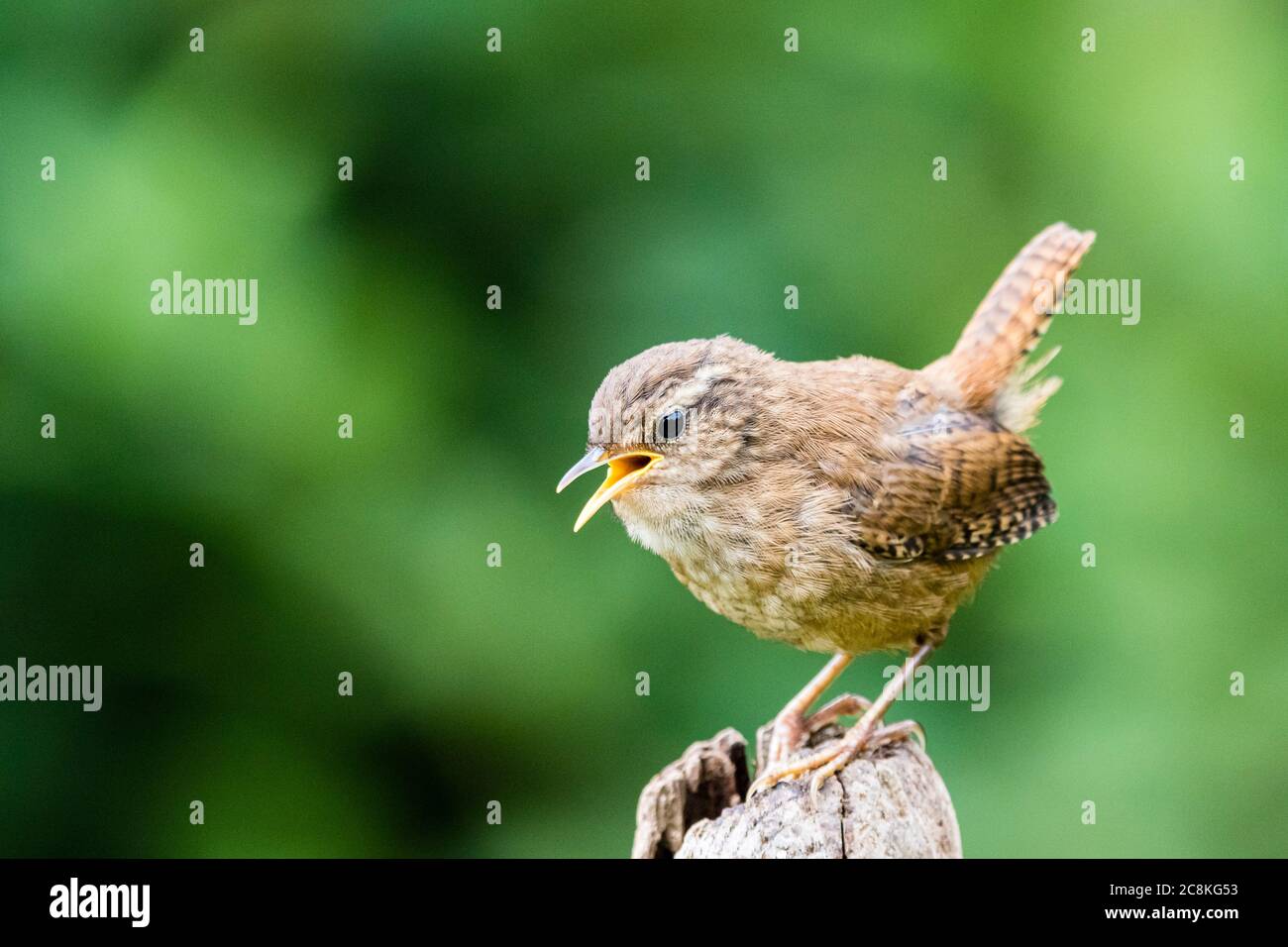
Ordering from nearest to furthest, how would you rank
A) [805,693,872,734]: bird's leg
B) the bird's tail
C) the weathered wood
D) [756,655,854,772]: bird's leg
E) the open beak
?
the weathered wood
the open beak
[756,655,854,772]: bird's leg
[805,693,872,734]: bird's leg
the bird's tail

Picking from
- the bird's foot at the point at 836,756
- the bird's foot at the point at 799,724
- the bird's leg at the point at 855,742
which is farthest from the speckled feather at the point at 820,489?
the bird's foot at the point at 799,724

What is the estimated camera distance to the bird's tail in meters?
4.60

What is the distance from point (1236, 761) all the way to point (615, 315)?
2609 millimetres

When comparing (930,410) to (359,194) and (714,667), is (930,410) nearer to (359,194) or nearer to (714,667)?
(714,667)

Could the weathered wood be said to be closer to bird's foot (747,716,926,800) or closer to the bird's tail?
bird's foot (747,716,926,800)

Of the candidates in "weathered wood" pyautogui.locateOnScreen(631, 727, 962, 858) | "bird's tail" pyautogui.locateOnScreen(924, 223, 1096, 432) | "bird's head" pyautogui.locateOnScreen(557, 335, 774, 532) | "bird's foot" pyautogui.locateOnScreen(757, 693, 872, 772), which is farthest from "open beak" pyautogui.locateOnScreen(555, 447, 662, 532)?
"bird's tail" pyautogui.locateOnScreen(924, 223, 1096, 432)

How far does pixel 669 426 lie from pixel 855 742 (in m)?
0.99

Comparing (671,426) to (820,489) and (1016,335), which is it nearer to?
(820,489)

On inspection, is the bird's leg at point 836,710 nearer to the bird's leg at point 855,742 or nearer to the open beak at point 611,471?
the bird's leg at point 855,742

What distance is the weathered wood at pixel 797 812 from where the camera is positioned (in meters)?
3.54

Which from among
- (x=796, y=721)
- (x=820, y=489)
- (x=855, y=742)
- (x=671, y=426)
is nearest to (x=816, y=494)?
(x=820, y=489)

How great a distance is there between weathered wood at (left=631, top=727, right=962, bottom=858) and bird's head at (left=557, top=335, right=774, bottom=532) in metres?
0.72

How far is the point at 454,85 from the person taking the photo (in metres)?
5.36

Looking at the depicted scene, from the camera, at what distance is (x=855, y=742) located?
157 inches
